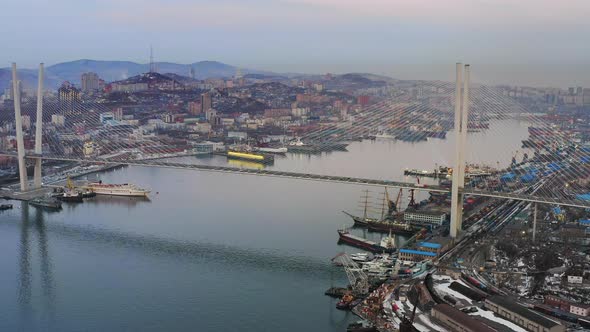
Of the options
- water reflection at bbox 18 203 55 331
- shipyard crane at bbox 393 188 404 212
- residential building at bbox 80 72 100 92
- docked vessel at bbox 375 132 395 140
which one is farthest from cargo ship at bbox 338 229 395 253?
residential building at bbox 80 72 100 92

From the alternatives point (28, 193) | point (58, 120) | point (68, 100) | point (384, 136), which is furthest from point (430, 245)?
point (68, 100)

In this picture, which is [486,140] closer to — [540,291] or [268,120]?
[268,120]

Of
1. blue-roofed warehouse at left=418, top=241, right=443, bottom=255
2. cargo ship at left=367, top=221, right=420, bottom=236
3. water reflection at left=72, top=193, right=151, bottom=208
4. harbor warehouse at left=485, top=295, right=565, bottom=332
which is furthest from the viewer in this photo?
water reflection at left=72, top=193, right=151, bottom=208

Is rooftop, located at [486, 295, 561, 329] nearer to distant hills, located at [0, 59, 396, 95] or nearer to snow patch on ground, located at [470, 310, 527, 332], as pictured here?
snow patch on ground, located at [470, 310, 527, 332]

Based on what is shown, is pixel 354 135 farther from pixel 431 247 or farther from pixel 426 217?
pixel 431 247

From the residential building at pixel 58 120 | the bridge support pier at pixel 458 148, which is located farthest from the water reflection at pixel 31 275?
the residential building at pixel 58 120

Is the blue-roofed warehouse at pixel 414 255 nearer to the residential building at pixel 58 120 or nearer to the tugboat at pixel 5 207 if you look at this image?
the tugboat at pixel 5 207

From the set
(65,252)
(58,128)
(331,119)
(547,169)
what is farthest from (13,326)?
(331,119)
